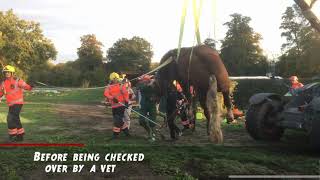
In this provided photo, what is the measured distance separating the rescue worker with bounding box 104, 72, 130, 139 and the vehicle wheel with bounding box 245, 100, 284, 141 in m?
3.28

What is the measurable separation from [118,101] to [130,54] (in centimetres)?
6584

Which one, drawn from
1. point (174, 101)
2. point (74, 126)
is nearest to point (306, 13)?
point (174, 101)

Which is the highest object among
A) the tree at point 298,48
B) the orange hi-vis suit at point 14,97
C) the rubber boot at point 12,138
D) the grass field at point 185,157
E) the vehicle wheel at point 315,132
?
the tree at point 298,48

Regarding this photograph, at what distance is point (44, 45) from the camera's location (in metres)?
60.7

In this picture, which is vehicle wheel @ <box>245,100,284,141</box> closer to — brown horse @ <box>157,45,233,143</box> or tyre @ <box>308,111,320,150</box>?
brown horse @ <box>157,45,233,143</box>

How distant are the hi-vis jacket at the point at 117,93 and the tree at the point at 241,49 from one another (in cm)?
3824

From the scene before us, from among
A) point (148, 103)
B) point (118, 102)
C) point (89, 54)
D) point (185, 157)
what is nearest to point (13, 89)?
point (118, 102)

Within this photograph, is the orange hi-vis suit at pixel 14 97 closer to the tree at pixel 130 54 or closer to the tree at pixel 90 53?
the tree at pixel 130 54

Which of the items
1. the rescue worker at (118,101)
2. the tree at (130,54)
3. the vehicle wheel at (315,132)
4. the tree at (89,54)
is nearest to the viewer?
the vehicle wheel at (315,132)

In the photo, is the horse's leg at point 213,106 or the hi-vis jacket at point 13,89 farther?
the hi-vis jacket at point 13,89

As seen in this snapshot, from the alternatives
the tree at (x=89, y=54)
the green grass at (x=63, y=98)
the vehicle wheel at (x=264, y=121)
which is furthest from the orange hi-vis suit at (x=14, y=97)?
the tree at (x=89, y=54)

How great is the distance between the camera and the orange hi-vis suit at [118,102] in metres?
11.4

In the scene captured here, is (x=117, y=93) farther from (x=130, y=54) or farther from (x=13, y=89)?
(x=130, y=54)

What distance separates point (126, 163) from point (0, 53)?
50.9 meters
